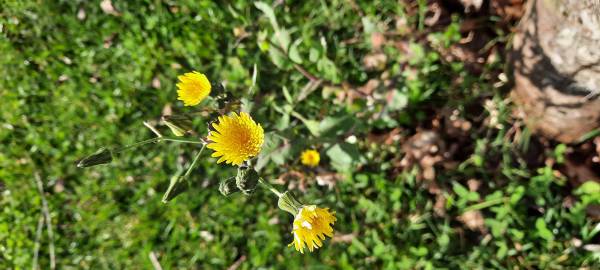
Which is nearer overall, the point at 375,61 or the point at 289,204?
the point at 289,204

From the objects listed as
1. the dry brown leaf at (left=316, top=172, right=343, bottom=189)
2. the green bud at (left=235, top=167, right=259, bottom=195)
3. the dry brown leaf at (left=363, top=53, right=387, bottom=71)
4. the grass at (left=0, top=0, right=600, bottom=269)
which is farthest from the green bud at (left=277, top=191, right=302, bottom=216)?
the dry brown leaf at (left=363, top=53, right=387, bottom=71)

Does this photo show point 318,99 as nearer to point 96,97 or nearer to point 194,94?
point 194,94

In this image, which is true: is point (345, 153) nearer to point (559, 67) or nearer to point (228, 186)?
point (228, 186)

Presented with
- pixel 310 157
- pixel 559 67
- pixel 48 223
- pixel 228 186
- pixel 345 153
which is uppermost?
pixel 559 67

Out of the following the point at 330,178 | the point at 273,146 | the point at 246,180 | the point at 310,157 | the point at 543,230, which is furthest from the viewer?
the point at 330,178

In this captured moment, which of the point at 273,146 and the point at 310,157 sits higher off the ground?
the point at 273,146

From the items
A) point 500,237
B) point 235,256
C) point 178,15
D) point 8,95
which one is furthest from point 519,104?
point 8,95

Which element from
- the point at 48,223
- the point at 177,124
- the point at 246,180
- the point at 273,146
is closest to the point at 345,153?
the point at 273,146

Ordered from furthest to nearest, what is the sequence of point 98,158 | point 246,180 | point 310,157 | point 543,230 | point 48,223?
1. point 48,223
2. point 310,157
3. point 543,230
4. point 98,158
5. point 246,180
